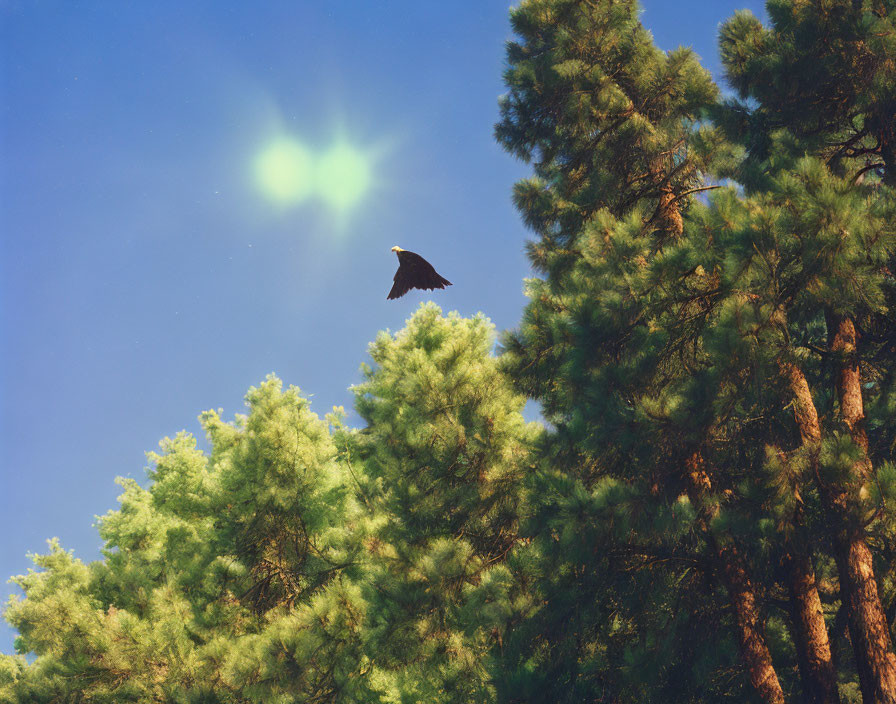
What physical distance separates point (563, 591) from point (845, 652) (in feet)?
9.94

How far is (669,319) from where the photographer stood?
612 cm

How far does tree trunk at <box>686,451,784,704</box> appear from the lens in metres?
5.81

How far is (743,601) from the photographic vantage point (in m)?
6.08

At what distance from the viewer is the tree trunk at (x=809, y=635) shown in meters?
5.76

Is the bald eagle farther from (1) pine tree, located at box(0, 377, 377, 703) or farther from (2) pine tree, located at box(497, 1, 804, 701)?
(1) pine tree, located at box(0, 377, 377, 703)

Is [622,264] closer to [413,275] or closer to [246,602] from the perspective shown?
[413,275]

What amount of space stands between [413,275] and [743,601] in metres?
6.25

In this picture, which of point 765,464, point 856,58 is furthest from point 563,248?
point 765,464

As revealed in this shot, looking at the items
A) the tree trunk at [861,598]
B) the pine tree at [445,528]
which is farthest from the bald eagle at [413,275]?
the tree trunk at [861,598]

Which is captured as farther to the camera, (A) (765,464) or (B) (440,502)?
(B) (440,502)

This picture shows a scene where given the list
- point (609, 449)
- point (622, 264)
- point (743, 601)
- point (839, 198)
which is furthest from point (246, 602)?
point (839, 198)

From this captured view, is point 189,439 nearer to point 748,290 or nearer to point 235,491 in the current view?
point 235,491

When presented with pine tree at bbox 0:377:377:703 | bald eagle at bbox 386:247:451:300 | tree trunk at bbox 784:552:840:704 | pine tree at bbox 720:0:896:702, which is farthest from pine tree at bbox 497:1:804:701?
pine tree at bbox 0:377:377:703

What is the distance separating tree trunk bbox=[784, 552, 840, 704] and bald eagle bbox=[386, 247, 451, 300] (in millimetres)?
5819
